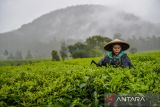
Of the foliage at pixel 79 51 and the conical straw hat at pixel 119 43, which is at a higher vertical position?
the foliage at pixel 79 51

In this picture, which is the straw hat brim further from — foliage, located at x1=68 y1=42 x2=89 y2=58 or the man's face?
foliage, located at x1=68 y1=42 x2=89 y2=58

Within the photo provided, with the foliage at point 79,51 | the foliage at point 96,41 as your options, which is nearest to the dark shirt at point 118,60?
the foliage at point 79,51

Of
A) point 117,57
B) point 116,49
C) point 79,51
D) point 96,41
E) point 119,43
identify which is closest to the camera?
point 117,57

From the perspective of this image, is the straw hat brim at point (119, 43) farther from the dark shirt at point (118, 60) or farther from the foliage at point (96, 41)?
the foliage at point (96, 41)

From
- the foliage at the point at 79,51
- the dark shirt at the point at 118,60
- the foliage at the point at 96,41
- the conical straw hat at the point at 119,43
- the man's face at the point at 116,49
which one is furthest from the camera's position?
the foliage at the point at 96,41

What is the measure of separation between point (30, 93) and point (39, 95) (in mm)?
202

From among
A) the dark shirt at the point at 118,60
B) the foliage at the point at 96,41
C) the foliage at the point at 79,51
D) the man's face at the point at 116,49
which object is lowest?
the dark shirt at the point at 118,60

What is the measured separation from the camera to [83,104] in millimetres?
4516

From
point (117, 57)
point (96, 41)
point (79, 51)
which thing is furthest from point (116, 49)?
point (96, 41)

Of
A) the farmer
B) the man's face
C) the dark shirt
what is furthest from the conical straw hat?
the dark shirt

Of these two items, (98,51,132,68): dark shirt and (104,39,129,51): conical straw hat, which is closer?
(98,51,132,68): dark shirt

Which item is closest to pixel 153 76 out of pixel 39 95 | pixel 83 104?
pixel 83 104

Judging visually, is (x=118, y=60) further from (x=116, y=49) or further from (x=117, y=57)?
(x=116, y=49)

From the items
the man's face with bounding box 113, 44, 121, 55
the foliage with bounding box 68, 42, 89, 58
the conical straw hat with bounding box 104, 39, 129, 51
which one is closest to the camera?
the man's face with bounding box 113, 44, 121, 55
